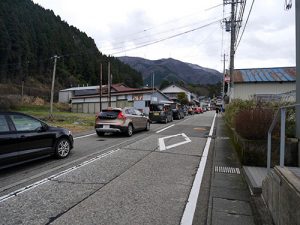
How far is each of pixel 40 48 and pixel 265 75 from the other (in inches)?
3141

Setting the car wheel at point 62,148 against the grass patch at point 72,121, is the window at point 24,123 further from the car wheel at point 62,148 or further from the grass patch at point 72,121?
the grass patch at point 72,121

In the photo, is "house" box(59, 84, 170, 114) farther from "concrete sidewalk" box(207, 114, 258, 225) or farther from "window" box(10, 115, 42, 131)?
"concrete sidewalk" box(207, 114, 258, 225)

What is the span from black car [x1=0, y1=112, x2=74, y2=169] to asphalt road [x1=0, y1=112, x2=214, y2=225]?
34 cm

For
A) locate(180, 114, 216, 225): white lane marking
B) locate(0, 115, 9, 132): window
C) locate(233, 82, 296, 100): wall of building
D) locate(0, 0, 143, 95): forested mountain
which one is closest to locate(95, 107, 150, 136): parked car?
locate(180, 114, 216, 225): white lane marking

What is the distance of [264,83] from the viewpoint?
27047 mm

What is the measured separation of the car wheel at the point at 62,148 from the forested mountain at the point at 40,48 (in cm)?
6045

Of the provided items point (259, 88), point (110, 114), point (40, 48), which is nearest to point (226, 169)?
point (110, 114)

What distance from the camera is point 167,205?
5.23 m

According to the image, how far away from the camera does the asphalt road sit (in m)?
4.68

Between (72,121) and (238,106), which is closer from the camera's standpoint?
(238,106)

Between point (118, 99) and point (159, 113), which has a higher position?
point (118, 99)

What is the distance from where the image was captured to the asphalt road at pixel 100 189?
4.68 metres

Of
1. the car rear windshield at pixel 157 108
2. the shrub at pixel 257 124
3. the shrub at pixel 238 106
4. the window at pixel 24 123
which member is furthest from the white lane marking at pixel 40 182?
the car rear windshield at pixel 157 108

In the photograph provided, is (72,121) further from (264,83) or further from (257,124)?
(257,124)
